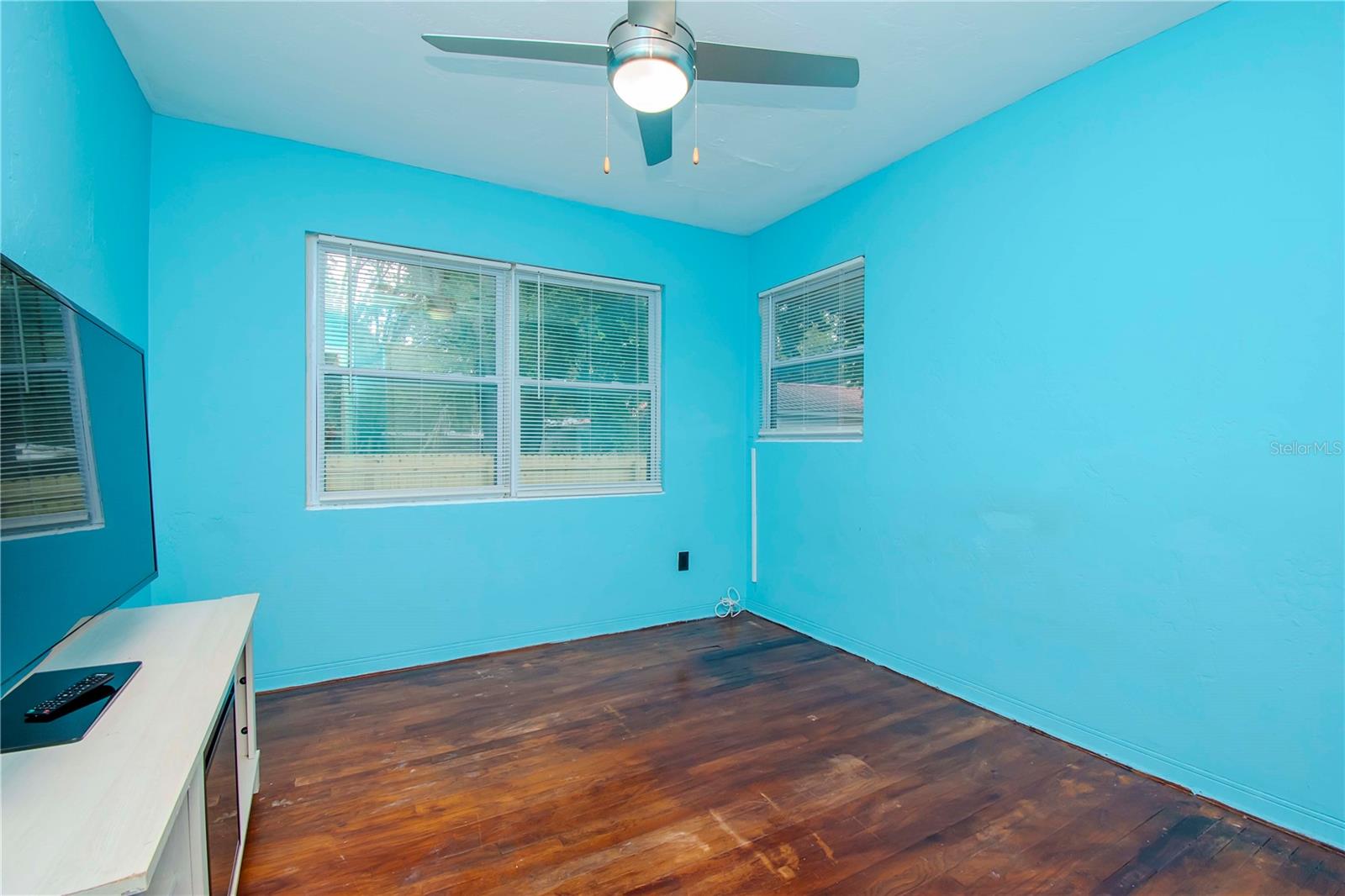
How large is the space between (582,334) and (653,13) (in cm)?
241

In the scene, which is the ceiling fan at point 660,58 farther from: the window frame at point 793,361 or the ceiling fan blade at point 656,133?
the window frame at point 793,361

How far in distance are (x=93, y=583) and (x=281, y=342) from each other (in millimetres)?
1805

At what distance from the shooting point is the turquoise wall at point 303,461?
9.16 ft

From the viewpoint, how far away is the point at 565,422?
12.4ft

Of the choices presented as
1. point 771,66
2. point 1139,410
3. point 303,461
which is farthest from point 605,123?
point 1139,410

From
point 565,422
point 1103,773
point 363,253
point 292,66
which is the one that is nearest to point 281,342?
point 363,253

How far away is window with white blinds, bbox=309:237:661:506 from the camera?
10.3ft

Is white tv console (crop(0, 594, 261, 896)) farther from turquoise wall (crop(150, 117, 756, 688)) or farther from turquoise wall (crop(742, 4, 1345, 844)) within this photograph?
turquoise wall (crop(742, 4, 1345, 844))

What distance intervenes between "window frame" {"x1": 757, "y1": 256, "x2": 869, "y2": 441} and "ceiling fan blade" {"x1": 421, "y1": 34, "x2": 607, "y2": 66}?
2169mm

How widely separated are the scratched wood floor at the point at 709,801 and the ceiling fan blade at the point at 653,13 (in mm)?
2277

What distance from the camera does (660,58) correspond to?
1.54 metres

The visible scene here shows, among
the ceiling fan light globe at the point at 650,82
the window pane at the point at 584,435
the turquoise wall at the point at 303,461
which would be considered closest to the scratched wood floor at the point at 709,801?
the turquoise wall at the point at 303,461

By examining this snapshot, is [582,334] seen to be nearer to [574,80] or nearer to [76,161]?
[574,80]

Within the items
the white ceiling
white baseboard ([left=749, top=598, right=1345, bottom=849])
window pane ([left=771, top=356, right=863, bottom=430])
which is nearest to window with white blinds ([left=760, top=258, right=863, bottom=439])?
window pane ([left=771, top=356, right=863, bottom=430])
